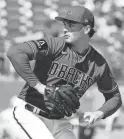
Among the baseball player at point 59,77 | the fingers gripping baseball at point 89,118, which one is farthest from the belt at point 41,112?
the fingers gripping baseball at point 89,118

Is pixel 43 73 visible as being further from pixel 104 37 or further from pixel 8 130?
pixel 104 37

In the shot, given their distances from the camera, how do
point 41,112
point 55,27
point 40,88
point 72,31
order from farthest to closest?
point 55,27, point 72,31, point 41,112, point 40,88

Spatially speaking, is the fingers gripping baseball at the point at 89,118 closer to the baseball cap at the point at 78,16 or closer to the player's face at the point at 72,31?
the player's face at the point at 72,31

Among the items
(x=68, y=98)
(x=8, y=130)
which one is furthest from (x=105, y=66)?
(x=8, y=130)

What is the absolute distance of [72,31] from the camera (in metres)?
3.01

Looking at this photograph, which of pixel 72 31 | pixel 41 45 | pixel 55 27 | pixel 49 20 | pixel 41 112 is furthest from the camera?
pixel 49 20

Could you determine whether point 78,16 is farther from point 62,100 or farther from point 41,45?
point 62,100

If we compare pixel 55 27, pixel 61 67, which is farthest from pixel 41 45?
pixel 55 27

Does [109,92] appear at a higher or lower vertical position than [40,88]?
lower

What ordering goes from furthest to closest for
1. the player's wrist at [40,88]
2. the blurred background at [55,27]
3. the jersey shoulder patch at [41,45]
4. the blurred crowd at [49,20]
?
the blurred crowd at [49,20], the blurred background at [55,27], the jersey shoulder patch at [41,45], the player's wrist at [40,88]

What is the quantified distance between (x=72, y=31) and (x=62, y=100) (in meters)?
0.52

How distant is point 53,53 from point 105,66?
459mm

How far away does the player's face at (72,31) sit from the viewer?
2.97 metres

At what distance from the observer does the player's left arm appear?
10.1 feet
